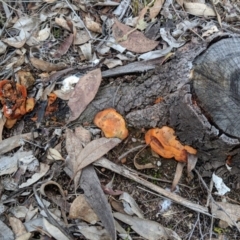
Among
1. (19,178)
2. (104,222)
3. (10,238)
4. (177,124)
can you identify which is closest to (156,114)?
(177,124)

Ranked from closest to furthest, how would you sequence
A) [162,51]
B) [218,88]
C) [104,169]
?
1. [218,88]
2. [104,169]
3. [162,51]

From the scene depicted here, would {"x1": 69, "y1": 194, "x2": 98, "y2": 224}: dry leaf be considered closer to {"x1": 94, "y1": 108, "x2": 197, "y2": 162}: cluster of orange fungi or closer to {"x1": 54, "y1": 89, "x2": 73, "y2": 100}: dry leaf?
{"x1": 94, "y1": 108, "x2": 197, "y2": 162}: cluster of orange fungi

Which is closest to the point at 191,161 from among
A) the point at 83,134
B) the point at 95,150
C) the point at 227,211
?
the point at 227,211

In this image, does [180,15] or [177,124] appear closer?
[177,124]

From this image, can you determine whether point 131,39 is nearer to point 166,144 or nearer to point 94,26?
point 94,26

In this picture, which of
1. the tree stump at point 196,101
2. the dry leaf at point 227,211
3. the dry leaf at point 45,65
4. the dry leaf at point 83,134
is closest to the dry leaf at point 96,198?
the dry leaf at point 83,134

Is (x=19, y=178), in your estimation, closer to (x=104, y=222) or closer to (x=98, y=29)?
(x=104, y=222)

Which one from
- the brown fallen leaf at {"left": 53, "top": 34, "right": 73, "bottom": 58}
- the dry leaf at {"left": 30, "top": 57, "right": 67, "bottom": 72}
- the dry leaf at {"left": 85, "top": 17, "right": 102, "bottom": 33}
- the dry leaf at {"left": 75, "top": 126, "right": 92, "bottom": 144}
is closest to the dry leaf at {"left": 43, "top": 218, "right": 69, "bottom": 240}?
the dry leaf at {"left": 75, "top": 126, "right": 92, "bottom": 144}
